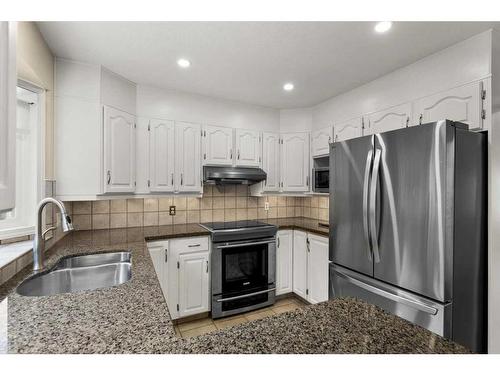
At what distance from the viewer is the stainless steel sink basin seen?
4.57ft

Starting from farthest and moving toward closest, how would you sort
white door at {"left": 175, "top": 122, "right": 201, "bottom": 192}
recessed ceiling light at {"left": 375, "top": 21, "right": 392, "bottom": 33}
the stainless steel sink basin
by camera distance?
1. white door at {"left": 175, "top": 122, "right": 201, "bottom": 192}
2. recessed ceiling light at {"left": 375, "top": 21, "right": 392, "bottom": 33}
3. the stainless steel sink basin

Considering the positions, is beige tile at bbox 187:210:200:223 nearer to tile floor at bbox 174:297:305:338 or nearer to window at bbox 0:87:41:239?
tile floor at bbox 174:297:305:338

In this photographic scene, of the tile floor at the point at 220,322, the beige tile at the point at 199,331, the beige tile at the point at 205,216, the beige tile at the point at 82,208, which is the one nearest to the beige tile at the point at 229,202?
the beige tile at the point at 205,216

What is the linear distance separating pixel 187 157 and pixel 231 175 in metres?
0.51

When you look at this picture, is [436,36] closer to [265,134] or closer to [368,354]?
[265,134]

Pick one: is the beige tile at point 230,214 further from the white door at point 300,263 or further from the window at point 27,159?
the window at point 27,159

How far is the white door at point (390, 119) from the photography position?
2.03 m

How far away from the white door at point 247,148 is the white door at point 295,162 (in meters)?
0.37

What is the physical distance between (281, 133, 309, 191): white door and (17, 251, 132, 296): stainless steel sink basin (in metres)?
2.03

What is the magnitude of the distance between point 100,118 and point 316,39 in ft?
5.95

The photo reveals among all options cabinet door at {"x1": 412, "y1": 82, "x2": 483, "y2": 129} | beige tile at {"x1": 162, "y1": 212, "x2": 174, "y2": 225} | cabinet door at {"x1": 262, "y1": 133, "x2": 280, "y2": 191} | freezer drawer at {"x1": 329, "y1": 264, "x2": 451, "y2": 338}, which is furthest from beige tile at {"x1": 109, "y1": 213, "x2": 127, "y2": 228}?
cabinet door at {"x1": 412, "y1": 82, "x2": 483, "y2": 129}

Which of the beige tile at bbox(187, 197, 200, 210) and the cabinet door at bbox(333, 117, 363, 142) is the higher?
the cabinet door at bbox(333, 117, 363, 142)

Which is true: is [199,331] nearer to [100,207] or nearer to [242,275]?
[242,275]
